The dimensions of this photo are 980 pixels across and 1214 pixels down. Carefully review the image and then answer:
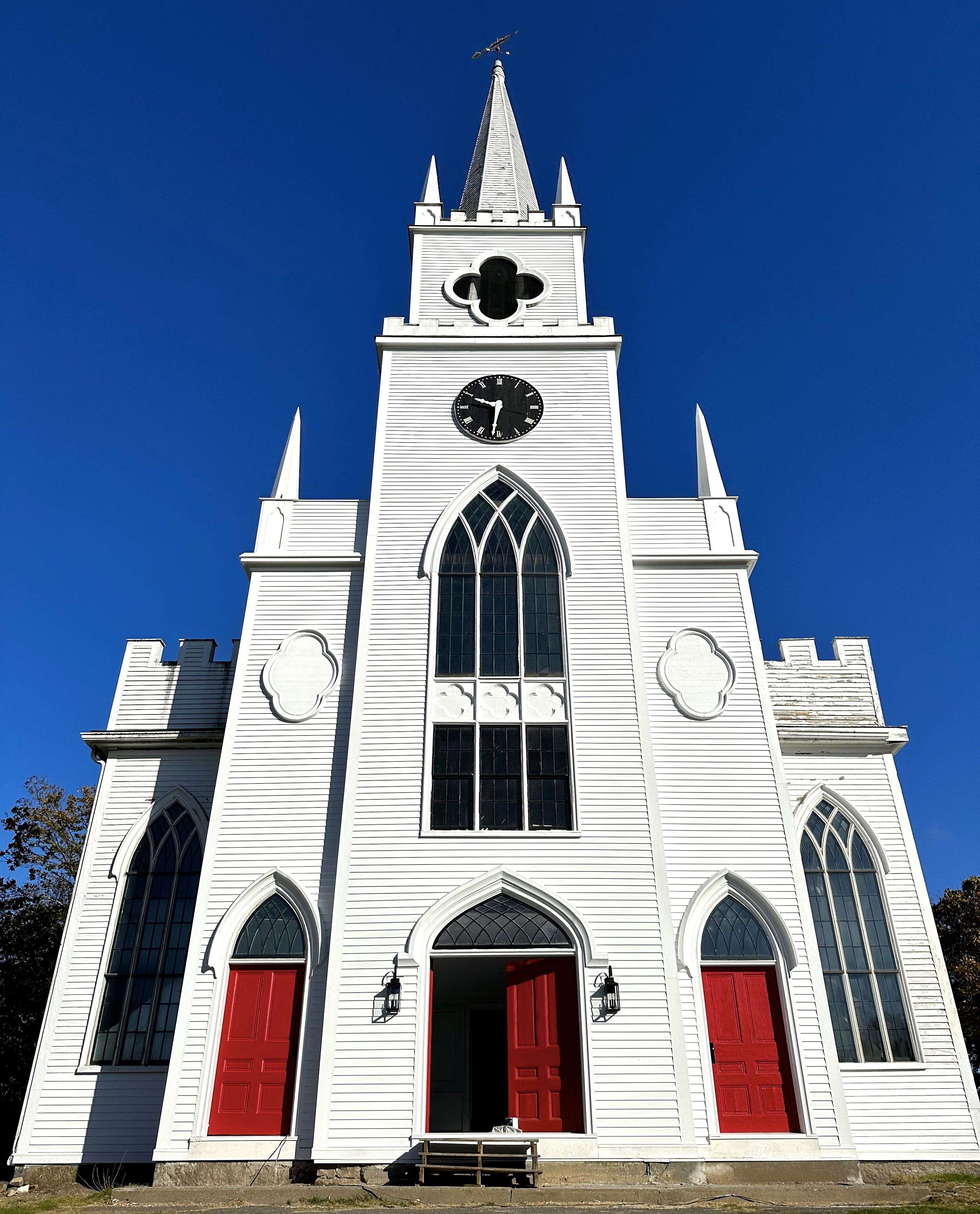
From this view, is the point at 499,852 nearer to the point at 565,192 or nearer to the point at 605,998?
the point at 605,998

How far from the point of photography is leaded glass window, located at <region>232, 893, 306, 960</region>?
14.8m

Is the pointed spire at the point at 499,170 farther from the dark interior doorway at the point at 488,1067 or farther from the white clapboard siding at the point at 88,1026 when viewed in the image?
the dark interior doorway at the point at 488,1067

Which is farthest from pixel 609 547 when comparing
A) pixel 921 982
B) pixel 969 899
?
pixel 969 899

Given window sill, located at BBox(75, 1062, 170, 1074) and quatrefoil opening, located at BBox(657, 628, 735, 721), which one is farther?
quatrefoil opening, located at BBox(657, 628, 735, 721)

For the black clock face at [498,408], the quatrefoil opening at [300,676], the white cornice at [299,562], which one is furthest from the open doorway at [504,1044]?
the black clock face at [498,408]

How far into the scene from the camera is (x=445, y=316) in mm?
21766

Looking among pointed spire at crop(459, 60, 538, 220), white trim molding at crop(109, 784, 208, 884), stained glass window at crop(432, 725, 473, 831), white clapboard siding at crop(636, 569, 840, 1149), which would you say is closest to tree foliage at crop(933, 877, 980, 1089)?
white clapboard siding at crop(636, 569, 840, 1149)

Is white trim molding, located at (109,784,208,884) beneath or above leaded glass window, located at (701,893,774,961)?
above

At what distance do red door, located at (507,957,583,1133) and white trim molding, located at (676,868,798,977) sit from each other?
6.16 feet

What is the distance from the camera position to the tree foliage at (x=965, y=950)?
95.1 ft

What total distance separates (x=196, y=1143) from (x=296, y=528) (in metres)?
10.7

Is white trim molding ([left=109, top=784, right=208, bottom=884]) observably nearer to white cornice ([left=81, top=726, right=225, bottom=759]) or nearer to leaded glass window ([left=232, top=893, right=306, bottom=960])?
white cornice ([left=81, top=726, right=225, bottom=759])

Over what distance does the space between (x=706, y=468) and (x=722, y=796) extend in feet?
24.3

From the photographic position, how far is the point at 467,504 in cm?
1859
